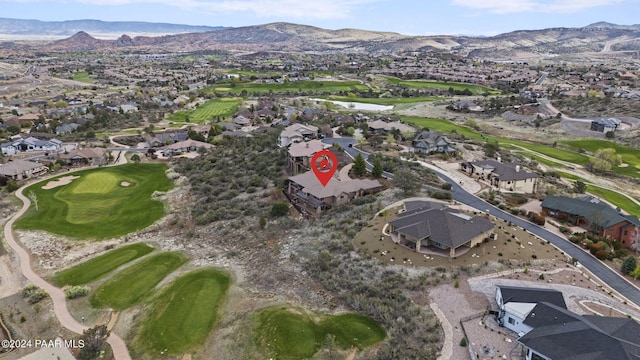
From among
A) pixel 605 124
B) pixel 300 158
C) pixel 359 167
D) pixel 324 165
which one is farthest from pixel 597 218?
pixel 605 124

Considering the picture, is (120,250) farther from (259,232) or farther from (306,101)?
(306,101)

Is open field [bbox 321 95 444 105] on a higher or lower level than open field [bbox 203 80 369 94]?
lower

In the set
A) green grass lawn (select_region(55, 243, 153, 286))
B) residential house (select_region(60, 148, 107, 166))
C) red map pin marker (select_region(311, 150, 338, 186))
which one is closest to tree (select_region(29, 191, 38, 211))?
residential house (select_region(60, 148, 107, 166))

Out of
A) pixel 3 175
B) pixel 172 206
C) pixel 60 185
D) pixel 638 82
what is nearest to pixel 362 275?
pixel 172 206

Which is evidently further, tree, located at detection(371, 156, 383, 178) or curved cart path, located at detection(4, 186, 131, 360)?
tree, located at detection(371, 156, 383, 178)

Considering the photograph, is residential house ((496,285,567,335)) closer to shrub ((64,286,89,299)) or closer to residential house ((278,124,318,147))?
shrub ((64,286,89,299))

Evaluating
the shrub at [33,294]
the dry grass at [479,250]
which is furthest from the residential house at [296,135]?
the shrub at [33,294]

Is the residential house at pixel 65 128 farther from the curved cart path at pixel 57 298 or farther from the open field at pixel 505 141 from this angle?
the open field at pixel 505 141
